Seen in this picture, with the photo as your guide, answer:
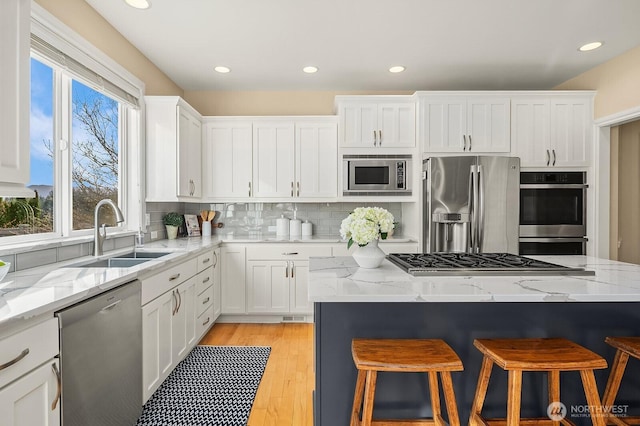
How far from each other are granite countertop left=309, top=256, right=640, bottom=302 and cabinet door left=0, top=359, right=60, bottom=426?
97cm

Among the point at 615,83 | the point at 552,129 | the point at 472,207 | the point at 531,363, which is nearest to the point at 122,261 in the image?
the point at 531,363

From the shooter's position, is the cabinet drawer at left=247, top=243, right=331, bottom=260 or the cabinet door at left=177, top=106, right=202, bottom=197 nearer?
the cabinet door at left=177, top=106, right=202, bottom=197

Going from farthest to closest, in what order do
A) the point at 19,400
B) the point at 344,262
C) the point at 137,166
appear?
the point at 137,166
the point at 344,262
the point at 19,400

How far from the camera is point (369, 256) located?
186 centimetres

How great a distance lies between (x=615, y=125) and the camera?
11.6 feet

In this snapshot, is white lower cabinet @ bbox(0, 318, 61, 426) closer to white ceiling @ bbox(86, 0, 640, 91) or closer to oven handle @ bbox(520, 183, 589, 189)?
white ceiling @ bbox(86, 0, 640, 91)

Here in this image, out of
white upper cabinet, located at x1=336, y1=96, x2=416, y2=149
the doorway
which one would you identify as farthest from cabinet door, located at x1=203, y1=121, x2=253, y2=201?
the doorway

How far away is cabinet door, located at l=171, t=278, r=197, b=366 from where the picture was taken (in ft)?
8.25

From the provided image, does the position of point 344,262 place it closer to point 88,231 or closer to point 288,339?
point 288,339

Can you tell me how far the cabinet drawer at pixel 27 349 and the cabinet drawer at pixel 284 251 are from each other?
2398 mm

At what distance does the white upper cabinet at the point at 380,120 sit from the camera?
379cm

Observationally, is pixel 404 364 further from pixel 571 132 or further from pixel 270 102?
pixel 270 102

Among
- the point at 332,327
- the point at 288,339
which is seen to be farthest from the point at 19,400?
the point at 288,339

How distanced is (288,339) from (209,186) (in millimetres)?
1850
